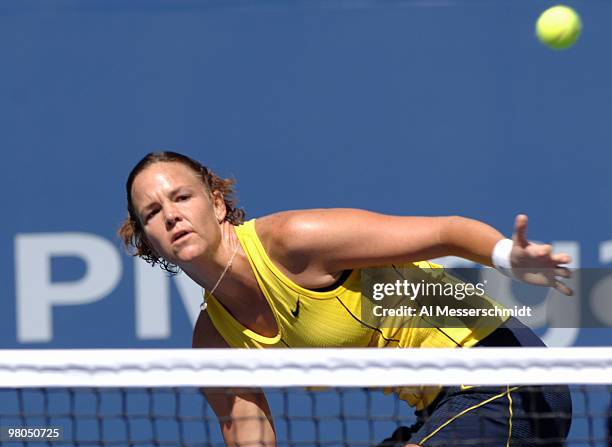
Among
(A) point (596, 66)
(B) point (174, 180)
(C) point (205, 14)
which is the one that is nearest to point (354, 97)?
(C) point (205, 14)

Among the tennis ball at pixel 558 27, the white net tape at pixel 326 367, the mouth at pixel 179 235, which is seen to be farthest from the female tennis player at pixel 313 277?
the tennis ball at pixel 558 27

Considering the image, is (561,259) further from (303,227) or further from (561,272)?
(303,227)

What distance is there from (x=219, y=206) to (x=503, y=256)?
66 cm

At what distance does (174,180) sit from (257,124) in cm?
122

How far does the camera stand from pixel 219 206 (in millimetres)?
2271

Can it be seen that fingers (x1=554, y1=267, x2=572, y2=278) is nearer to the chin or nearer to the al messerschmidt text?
the al messerschmidt text

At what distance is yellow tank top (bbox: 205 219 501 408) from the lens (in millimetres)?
2105

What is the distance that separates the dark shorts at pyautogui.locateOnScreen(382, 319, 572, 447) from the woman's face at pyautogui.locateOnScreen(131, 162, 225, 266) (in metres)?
0.60

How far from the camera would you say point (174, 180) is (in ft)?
7.17

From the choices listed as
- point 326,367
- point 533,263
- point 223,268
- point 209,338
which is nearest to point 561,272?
point 533,263

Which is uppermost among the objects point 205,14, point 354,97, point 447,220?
point 205,14

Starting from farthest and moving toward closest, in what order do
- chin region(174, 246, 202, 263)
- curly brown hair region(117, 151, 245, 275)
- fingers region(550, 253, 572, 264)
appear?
curly brown hair region(117, 151, 245, 275) → chin region(174, 246, 202, 263) → fingers region(550, 253, 572, 264)

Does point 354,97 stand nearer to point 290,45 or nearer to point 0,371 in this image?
point 290,45

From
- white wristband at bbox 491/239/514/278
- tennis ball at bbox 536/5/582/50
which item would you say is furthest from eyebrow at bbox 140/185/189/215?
tennis ball at bbox 536/5/582/50
